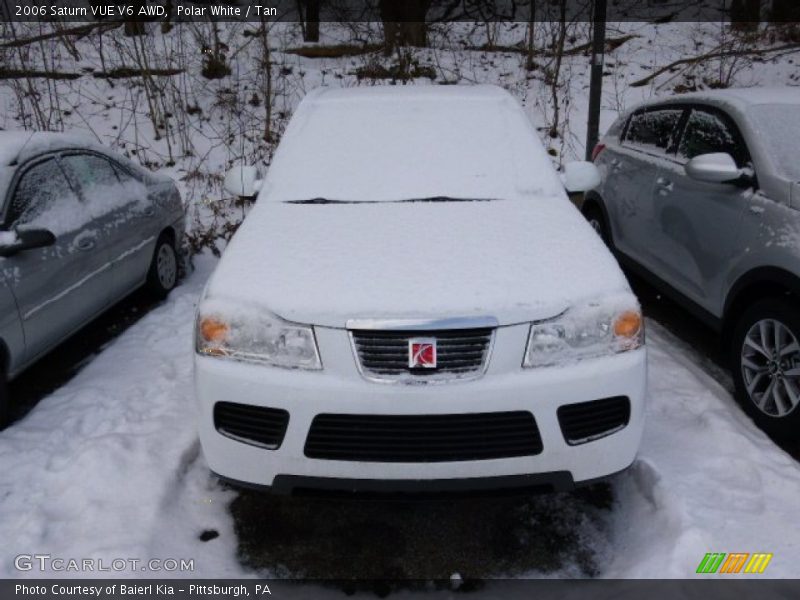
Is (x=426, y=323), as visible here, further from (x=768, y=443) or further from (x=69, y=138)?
(x=69, y=138)

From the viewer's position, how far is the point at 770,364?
11.3 ft

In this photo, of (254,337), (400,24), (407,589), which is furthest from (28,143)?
(400,24)

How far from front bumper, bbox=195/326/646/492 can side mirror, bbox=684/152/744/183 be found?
1.84 metres

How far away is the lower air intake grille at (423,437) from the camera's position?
227 cm

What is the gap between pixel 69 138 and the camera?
15.7ft

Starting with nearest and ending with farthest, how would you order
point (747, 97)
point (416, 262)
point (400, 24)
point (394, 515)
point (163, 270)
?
Result: point (416, 262)
point (394, 515)
point (747, 97)
point (163, 270)
point (400, 24)

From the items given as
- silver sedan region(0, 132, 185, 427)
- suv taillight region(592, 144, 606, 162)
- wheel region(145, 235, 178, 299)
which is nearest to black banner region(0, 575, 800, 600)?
silver sedan region(0, 132, 185, 427)

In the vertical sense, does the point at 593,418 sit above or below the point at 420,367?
below

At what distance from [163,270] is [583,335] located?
417 centimetres

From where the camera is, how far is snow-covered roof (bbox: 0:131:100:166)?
4141 mm

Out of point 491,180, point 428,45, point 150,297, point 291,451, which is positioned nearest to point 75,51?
point 428,45

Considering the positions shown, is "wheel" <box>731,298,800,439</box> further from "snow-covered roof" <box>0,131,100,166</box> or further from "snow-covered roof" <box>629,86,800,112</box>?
"snow-covered roof" <box>0,131,100,166</box>

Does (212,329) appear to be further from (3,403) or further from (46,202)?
(46,202)

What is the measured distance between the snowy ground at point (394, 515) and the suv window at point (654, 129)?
2.15 m
